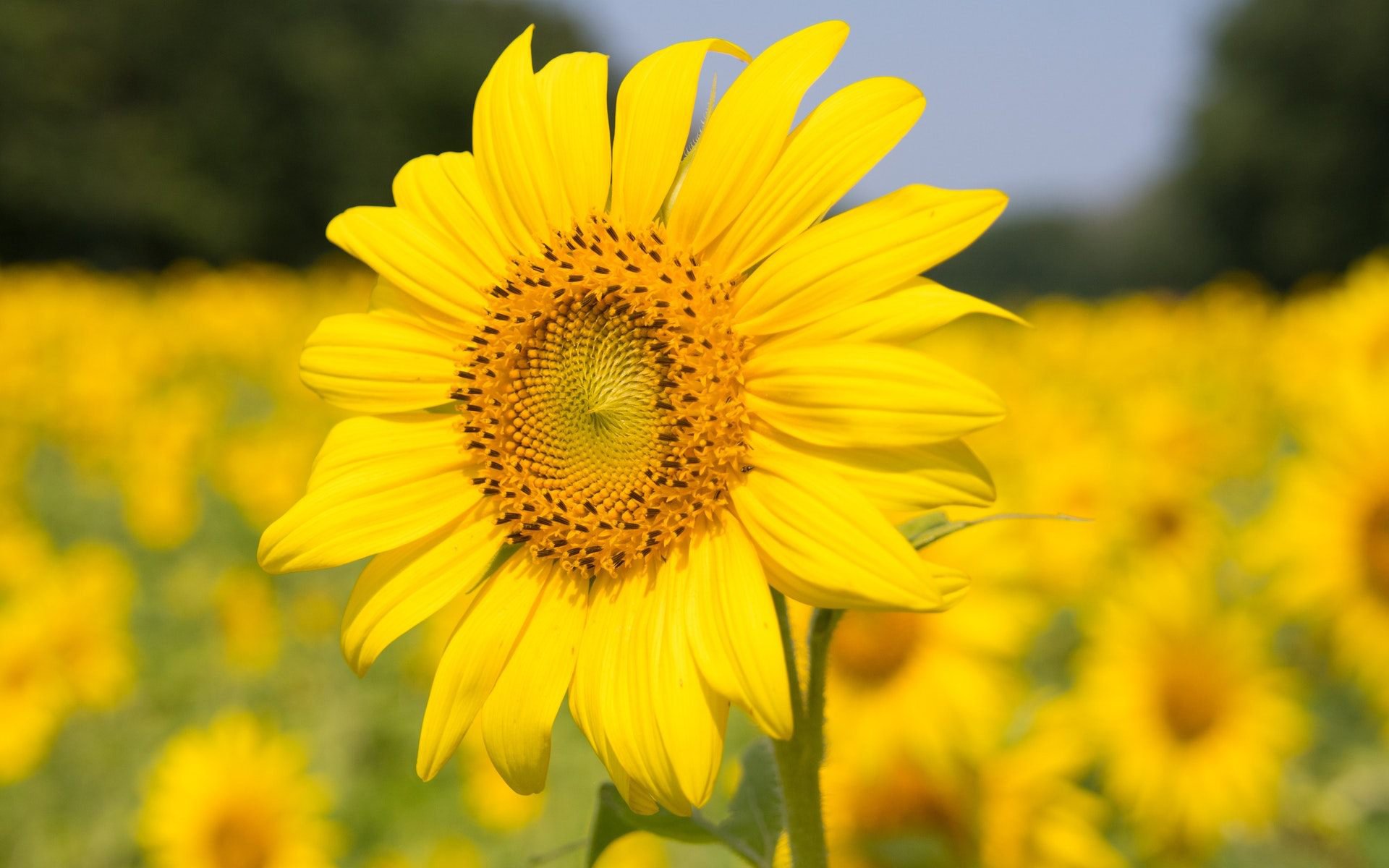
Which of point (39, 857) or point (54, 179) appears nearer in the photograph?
point (39, 857)

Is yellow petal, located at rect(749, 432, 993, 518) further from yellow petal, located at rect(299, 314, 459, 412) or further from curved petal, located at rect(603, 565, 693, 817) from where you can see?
yellow petal, located at rect(299, 314, 459, 412)

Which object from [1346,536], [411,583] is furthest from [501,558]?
[1346,536]

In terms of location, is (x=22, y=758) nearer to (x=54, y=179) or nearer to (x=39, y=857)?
(x=39, y=857)

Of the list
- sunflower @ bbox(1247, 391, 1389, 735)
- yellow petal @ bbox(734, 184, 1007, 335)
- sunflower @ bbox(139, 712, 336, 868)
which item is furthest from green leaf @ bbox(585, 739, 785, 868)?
sunflower @ bbox(1247, 391, 1389, 735)

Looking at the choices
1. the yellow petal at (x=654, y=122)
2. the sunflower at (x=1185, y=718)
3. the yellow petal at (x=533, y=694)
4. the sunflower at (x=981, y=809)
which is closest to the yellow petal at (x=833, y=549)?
the yellow petal at (x=533, y=694)

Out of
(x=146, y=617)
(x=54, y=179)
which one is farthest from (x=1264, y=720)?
(x=54, y=179)

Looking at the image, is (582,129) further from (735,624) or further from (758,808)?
(758,808)

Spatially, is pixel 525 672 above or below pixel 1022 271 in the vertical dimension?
above
